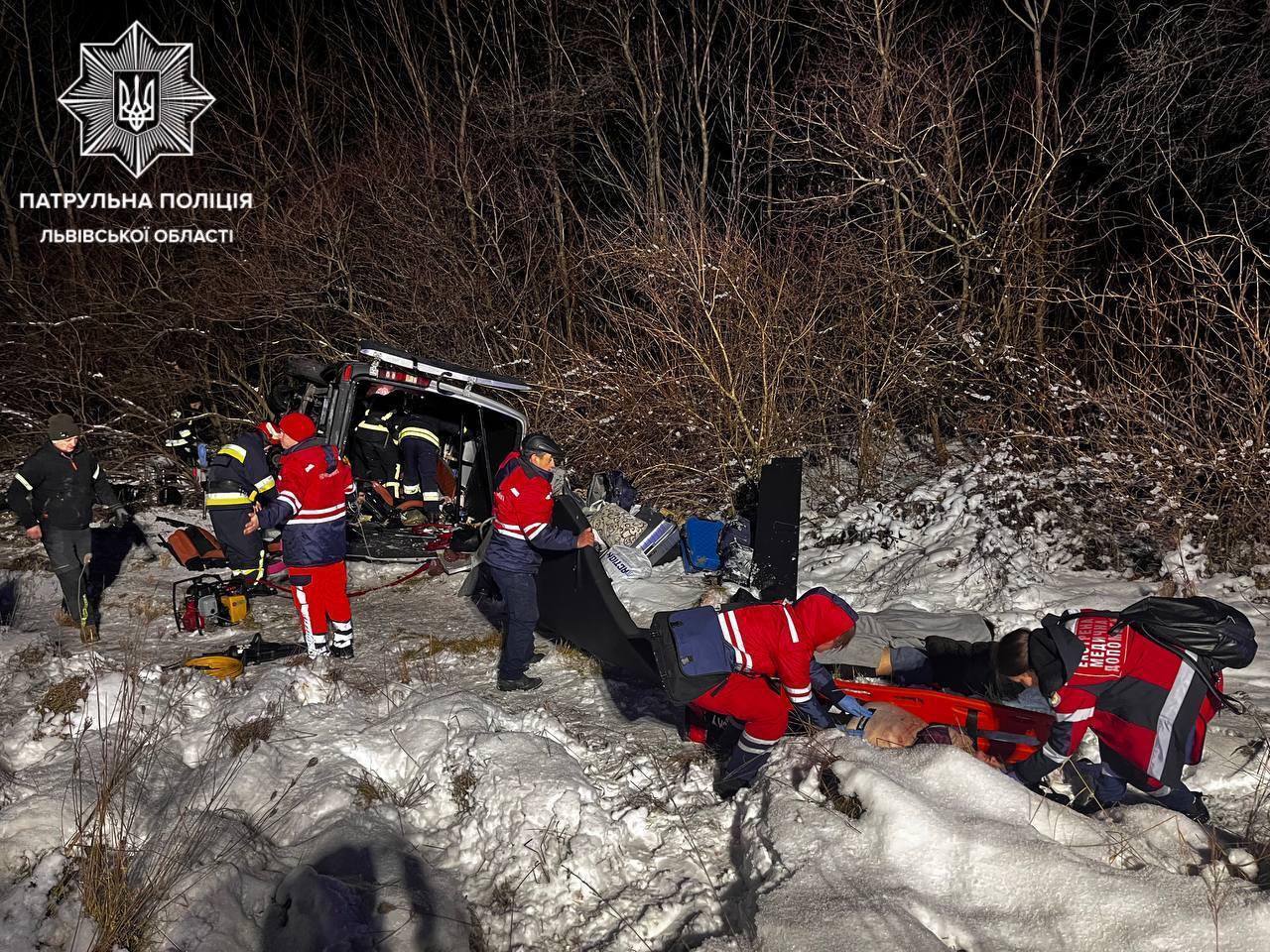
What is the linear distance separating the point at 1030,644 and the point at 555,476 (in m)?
4.98

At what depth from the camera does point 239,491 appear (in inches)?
278

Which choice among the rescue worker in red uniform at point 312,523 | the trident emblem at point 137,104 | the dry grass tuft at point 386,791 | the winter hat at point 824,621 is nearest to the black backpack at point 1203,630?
the winter hat at point 824,621

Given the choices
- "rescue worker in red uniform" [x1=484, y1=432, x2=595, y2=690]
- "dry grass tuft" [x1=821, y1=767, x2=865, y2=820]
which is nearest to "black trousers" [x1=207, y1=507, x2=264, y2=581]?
"rescue worker in red uniform" [x1=484, y1=432, x2=595, y2=690]

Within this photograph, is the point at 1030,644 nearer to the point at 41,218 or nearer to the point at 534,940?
the point at 534,940

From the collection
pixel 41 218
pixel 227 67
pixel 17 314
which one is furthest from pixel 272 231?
pixel 41 218

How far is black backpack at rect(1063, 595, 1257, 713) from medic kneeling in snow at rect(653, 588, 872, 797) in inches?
51.6

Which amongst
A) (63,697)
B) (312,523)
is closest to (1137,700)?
(312,523)

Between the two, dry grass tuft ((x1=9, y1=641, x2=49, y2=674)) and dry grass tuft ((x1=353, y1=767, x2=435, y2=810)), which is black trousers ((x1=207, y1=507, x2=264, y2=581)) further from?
dry grass tuft ((x1=353, y1=767, x2=435, y2=810))

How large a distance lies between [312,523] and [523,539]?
148cm

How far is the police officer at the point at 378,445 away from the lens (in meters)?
9.05

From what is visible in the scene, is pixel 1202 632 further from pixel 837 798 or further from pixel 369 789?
pixel 369 789

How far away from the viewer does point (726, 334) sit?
8.92 metres

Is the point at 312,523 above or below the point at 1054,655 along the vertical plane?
above

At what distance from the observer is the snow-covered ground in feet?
10.6
